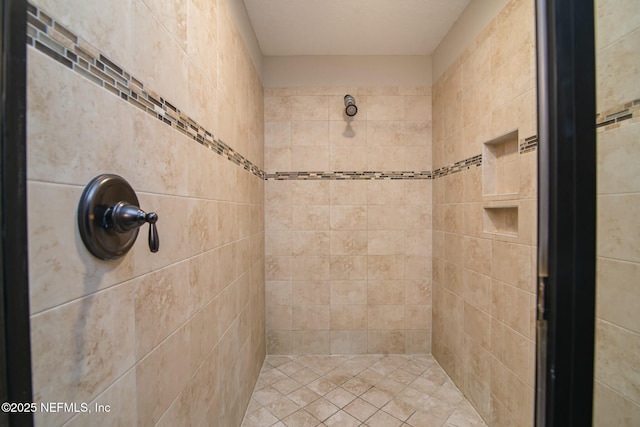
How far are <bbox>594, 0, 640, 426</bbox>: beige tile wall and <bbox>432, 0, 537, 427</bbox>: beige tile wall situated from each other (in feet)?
2.77

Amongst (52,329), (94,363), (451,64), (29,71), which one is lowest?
(94,363)

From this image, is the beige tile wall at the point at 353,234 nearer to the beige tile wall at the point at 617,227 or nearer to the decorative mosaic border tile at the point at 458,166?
the decorative mosaic border tile at the point at 458,166

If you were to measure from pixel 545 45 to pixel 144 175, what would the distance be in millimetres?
878

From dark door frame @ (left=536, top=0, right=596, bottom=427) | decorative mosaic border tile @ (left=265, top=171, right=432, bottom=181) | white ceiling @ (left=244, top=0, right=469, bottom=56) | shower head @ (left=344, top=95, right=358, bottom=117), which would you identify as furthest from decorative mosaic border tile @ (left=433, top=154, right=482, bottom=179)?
dark door frame @ (left=536, top=0, right=596, bottom=427)

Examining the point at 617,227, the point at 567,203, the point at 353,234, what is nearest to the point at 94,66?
the point at 567,203

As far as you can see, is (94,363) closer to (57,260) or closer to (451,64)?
(57,260)

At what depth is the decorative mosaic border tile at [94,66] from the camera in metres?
0.43

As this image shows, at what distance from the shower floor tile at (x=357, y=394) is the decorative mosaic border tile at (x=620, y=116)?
1792 mm

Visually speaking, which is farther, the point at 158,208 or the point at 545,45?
the point at 158,208

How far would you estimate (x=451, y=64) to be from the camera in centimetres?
199

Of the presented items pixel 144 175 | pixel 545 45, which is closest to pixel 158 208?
pixel 144 175

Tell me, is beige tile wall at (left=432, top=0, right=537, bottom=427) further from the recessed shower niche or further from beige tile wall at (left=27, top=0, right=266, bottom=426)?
beige tile wall at (left=27, top=0, right=266, bottom=426)

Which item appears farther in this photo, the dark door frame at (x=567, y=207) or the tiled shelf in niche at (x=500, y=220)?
the tiled shelf in niche at (x=500, y=220)

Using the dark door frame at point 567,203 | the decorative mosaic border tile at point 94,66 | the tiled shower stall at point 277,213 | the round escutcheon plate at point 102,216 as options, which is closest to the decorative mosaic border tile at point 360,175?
the tiled shower stall at point 277,213
